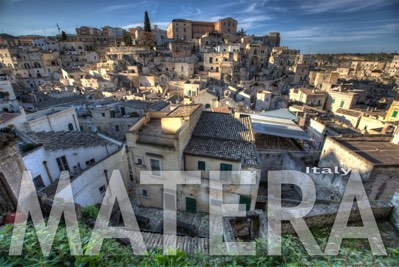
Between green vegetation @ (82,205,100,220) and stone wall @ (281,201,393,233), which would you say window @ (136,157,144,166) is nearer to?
green vegetation @ (82,205,100,220)

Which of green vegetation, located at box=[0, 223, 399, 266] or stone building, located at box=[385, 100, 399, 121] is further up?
green vegetation, located at box=[0, 223, 399, 266]

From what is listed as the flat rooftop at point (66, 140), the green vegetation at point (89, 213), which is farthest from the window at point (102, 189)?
the green vegetation at point (89, 213)

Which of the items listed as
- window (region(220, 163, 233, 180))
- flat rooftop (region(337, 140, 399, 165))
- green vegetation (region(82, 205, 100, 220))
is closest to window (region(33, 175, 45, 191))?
green vegetation (region(82, 205, 100, 220))

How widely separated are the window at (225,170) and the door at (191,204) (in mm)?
2748

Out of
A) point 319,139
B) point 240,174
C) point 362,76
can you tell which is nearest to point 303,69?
point 362,76

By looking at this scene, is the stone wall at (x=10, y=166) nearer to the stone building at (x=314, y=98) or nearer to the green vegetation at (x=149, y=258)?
the green vegetation at (x=149, y=258)

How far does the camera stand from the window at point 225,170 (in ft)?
36.3

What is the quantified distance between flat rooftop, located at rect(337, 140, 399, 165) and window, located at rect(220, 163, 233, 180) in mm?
7743

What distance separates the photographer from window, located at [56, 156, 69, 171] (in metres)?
11.7

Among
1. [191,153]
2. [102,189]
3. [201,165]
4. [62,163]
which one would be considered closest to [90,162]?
[62,163]

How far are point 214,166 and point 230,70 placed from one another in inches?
1607

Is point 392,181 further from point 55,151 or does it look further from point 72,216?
point 55,151

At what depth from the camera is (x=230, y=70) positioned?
47188 mm

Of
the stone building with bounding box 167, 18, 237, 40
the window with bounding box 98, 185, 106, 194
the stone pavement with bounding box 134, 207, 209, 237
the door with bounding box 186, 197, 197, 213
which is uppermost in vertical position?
the stone building with bounding box 167, 18, 237, 40
